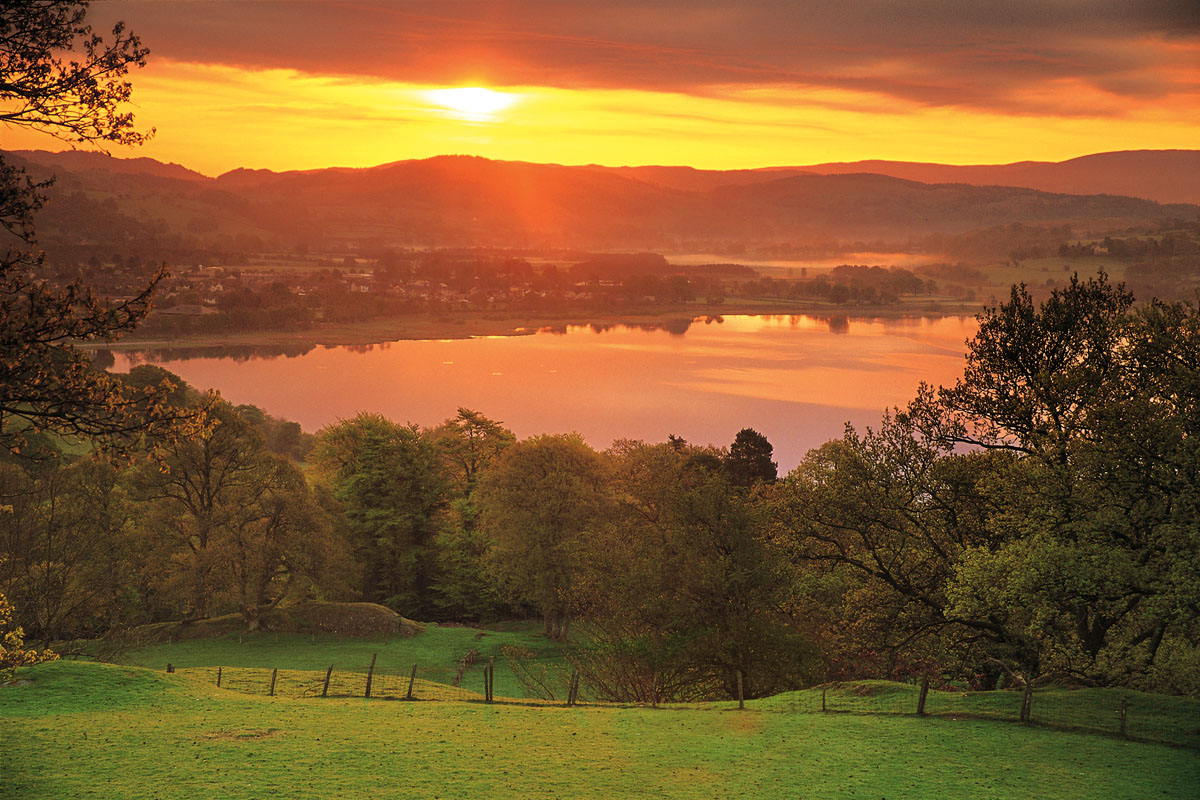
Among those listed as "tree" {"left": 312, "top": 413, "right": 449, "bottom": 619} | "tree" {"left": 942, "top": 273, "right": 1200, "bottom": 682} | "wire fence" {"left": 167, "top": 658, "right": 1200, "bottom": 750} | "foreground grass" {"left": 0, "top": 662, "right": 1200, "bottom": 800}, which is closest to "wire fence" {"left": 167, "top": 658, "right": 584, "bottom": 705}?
"wire fence" {"left": 167, "top": 658, "right": 1200, "bottom": 750}

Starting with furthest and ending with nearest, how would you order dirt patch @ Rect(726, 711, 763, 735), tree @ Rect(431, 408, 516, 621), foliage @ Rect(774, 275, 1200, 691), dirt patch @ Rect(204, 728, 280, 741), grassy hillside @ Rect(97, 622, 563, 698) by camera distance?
1. tree @ Rect(431, 408, 516, 621)
2. grassy hillside @ Rect(97, 622, 563, 698)
3. dirt patch @ Rect(726, 711, 763, 735)
4. foliage @ Rect(774, 275, 1200, 691)
5. dirt patch @ Rect(204, 728, 280, 741)

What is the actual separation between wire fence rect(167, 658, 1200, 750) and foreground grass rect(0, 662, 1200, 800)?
76 cm

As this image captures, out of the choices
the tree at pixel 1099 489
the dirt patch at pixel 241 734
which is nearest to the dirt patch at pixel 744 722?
the tree at pixel 1099 489

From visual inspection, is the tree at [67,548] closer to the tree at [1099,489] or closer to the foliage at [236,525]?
the foliage at [236,525]

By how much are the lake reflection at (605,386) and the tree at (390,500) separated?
52.8 meters

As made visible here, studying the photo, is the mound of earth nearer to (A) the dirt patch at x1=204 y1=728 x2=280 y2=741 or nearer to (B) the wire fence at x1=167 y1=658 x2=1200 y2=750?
(B) the wire fence at x1=167 y1=658 x2=1200 y2=750

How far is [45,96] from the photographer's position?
12836 mm

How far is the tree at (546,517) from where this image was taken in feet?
160

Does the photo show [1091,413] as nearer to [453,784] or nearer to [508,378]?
[453,784]

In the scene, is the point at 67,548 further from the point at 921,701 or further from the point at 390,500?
the point at 921,701

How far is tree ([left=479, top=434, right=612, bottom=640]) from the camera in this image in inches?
1924

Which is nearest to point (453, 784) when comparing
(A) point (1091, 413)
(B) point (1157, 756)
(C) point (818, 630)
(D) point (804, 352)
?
(B) point (1157, 756)

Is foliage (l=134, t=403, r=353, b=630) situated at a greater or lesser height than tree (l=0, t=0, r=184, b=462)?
lesser

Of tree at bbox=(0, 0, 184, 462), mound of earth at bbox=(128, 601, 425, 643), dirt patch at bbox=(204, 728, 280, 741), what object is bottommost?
mound of earth at bbox=(128, 601, 425, 643)
